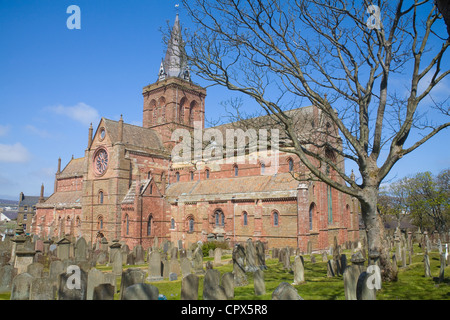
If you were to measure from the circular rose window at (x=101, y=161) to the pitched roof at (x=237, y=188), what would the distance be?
7.04 meters

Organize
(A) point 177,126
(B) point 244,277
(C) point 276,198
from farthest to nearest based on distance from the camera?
(A) point 177,126 → (C) point 276,198 → (B) point 244,277

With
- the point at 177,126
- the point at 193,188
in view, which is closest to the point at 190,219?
the point at 193,188

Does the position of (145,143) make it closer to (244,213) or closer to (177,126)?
(177,126)

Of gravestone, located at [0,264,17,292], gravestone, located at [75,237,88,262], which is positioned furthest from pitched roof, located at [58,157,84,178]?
gravestone, located at [0,264,17,292]

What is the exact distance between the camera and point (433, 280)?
458 inches

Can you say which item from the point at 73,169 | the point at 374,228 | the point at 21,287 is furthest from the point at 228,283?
the point at 73,169

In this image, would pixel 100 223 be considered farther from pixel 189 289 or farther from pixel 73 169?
pixel 189 289

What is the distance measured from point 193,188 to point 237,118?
21829 millimetres

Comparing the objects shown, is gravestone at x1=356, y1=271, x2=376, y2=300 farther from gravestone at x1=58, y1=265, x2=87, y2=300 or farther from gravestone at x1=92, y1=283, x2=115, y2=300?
gravestone at x1=58, y1=265, x2=87, y2=300

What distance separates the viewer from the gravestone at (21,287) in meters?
9.51

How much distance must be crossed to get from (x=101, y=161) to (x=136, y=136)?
458cm

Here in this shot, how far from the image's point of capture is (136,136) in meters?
37.4

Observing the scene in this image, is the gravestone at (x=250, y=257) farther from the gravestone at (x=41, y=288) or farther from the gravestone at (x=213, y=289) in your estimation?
the gravestone at (x=41, y=288)
